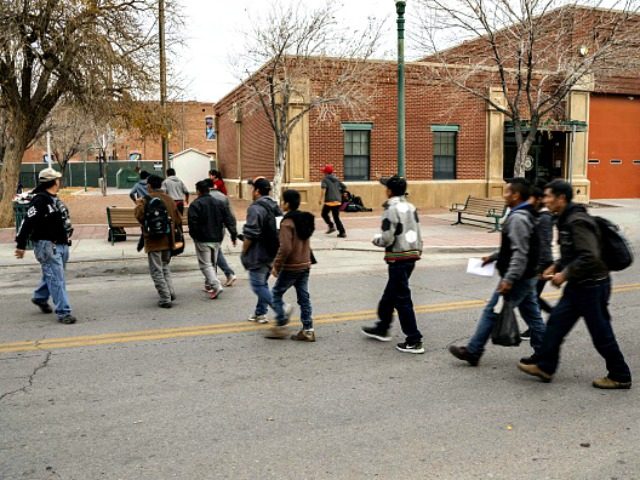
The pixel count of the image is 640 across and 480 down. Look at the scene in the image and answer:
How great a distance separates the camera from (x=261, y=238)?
7.31 metres

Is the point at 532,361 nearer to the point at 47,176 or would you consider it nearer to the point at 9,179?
the point at 47,176

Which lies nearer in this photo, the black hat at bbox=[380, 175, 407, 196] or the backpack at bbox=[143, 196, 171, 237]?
the black hat at bbox=[380, 175, 407, 196]

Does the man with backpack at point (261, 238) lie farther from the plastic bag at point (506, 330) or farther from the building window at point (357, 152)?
the building window at point (357, 152)

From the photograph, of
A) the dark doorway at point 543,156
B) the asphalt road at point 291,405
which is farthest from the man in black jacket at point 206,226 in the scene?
the dark doorway at point 543,156

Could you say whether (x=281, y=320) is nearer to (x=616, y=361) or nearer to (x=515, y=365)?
(x=515, y=365)

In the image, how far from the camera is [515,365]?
603 cm

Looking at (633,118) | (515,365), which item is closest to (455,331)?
(515,365)

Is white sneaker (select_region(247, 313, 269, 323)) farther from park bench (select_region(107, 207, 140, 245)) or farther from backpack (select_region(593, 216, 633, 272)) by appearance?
park bench (select_region(107, 207, 140, 245))

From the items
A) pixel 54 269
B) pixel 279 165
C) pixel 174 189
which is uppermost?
pixel 279 165

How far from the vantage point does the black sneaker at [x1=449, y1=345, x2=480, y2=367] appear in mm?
5938

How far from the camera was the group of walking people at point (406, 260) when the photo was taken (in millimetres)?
5207

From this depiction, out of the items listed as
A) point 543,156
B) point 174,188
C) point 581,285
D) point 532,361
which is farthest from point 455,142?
point 581,285

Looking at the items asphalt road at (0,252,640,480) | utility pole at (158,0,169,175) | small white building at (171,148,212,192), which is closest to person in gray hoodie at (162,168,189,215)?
utility pole at (158,0,169,175)

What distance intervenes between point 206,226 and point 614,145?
23599mm
